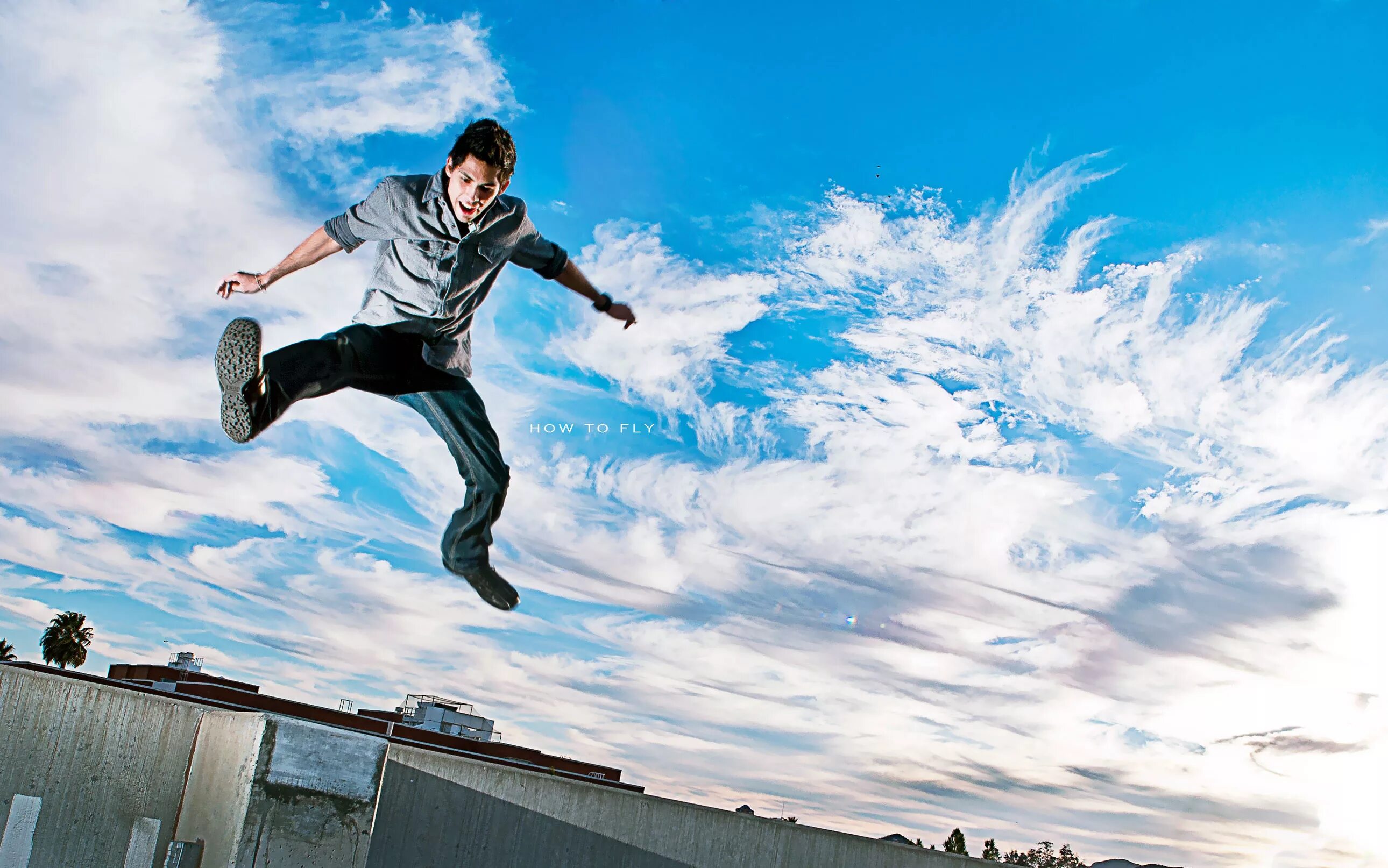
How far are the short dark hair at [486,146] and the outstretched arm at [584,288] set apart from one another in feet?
3.38

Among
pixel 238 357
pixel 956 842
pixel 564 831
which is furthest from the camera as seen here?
pixel 956 842

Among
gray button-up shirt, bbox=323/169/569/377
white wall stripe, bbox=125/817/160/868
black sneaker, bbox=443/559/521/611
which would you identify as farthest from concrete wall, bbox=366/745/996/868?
gray button-up shirt, bbox=323/169/569/377

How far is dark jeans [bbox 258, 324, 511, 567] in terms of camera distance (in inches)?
254

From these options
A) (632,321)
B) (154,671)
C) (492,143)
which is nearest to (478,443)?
(632,321)

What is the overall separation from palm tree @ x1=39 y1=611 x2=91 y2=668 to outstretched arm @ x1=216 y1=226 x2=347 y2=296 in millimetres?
67452

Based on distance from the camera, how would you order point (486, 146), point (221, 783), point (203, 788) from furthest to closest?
point (203, 788) < point (221, 783) < point (486, 146)

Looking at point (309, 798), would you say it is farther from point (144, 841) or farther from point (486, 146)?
point (486, 146)

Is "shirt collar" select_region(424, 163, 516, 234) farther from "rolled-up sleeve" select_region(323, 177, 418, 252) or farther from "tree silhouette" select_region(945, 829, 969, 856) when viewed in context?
"tree silhouette" select_region(945, 829, 969, 856)

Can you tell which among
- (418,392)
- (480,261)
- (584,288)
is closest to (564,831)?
(418,392)

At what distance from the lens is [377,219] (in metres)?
7.04

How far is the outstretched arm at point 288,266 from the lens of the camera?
6.97m

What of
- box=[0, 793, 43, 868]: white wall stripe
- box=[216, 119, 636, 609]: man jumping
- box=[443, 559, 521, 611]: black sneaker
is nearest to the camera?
box=[216, 119, 636, 609]: man jumping

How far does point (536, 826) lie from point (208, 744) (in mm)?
3349

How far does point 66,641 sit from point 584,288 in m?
68.9
